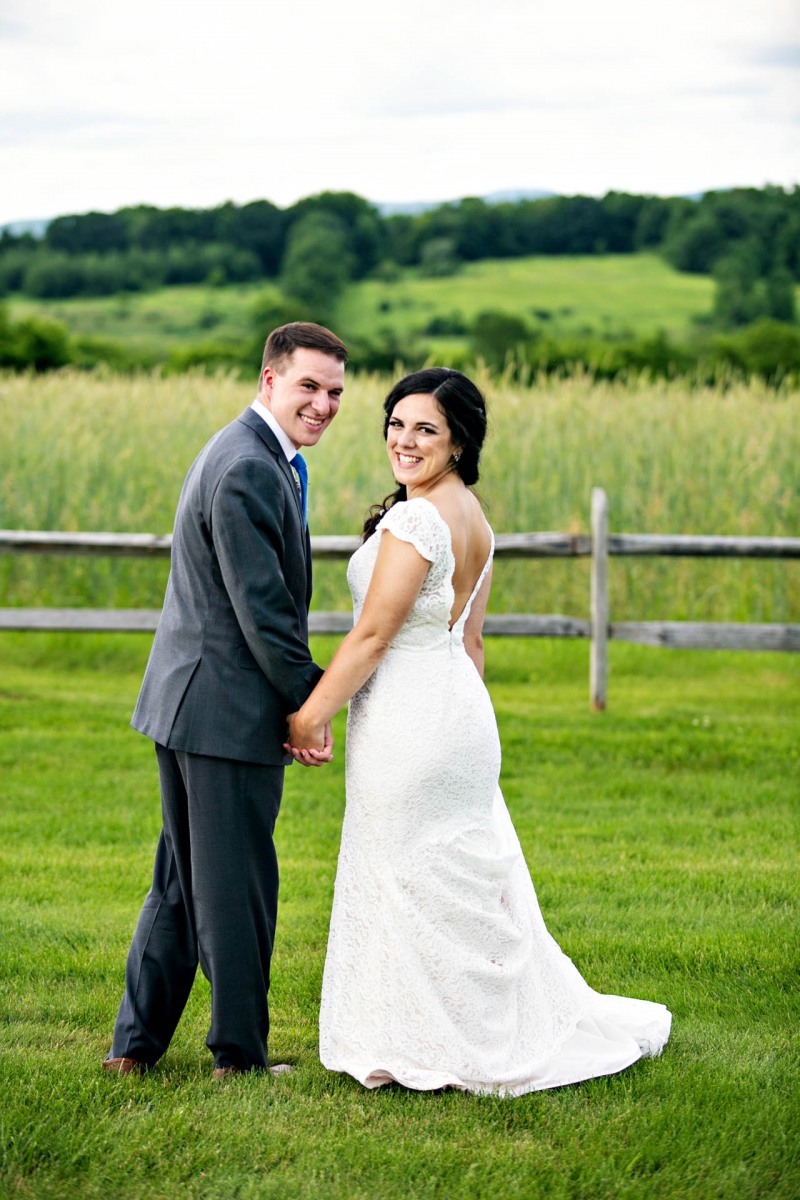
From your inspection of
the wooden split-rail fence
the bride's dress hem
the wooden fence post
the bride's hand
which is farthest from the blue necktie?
the wooden fence post

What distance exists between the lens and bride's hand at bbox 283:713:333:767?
141 inches

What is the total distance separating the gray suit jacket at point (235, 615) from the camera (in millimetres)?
3443

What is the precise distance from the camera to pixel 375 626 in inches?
142

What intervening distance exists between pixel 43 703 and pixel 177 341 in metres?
39.5

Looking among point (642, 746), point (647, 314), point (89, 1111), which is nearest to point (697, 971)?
point (89, 1111)

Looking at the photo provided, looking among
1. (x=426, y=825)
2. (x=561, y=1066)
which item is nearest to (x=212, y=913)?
(x=426, y=825)

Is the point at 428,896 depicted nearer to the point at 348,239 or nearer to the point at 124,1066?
the point at 124,1066

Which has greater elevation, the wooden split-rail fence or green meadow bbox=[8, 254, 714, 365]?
green meadow bbox=[8, 254, 714, 365]

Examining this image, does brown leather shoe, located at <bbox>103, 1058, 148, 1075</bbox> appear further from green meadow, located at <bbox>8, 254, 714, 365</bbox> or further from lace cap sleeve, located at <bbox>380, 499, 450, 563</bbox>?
green meadow, located at <bbox>8, 254, 714, 365</bbox>

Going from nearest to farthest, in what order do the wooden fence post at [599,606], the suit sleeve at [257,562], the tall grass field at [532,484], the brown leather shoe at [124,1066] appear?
the suit sleeve at [257,562] → the brown leather shoe at [124,1066] → the wooden fence post at [599,606] → the tall grass field at [532,484]

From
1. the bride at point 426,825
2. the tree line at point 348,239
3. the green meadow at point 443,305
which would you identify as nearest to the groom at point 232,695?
the bride at point 426,825

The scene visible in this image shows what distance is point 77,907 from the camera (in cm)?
538

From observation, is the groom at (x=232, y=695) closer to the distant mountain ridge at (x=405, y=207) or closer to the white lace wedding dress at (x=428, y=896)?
the white lace wedding dress at (x=428, y=896)

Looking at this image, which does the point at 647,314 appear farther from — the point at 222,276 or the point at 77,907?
the point at 77,907
